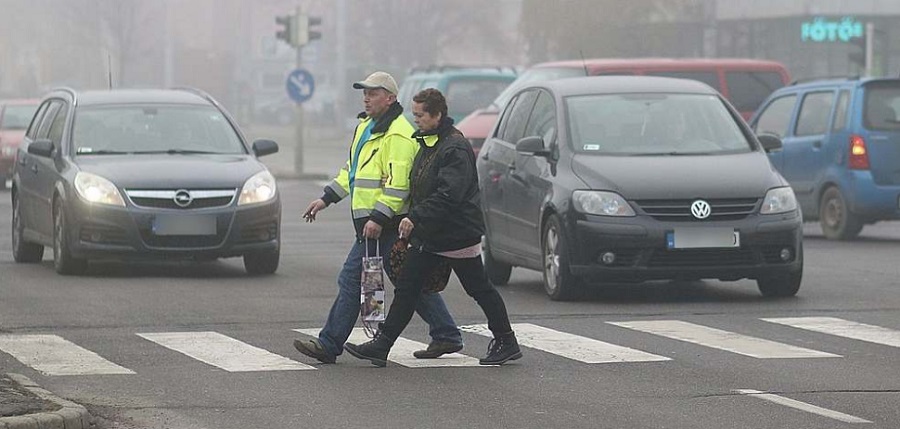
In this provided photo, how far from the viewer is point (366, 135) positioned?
10.9 meters

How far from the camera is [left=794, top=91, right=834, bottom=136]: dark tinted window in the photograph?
70.8ft

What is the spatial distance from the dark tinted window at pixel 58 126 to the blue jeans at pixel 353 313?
6.89 metres

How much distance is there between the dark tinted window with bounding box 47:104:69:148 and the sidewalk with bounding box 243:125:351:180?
2270cm

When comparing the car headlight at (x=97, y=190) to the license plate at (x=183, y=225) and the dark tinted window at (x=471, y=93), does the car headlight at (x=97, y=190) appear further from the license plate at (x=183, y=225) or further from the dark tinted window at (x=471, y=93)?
the dark tinted window at (x=471, y=93)

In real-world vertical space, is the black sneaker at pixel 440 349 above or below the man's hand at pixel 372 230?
below

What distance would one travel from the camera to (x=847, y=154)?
2102cm

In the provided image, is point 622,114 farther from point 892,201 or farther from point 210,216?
point 892,201

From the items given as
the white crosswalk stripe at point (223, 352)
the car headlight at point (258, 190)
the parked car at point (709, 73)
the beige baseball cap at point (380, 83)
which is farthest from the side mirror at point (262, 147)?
the parked car at point (709, 73)

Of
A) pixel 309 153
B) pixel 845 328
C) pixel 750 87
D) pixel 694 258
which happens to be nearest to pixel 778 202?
pixel 694 258

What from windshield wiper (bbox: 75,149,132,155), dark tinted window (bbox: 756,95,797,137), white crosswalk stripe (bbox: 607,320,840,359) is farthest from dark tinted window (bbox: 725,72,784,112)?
white crosswalk stripe (bbox: 607,320,840,359)

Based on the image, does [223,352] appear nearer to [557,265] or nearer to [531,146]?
[557,265]

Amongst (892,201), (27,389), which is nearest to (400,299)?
(27,389)

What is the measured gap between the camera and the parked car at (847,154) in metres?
20.8

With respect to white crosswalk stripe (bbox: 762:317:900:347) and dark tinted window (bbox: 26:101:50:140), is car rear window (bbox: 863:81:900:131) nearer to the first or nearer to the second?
dark tinted window (bbox: 26:101:50:140)
